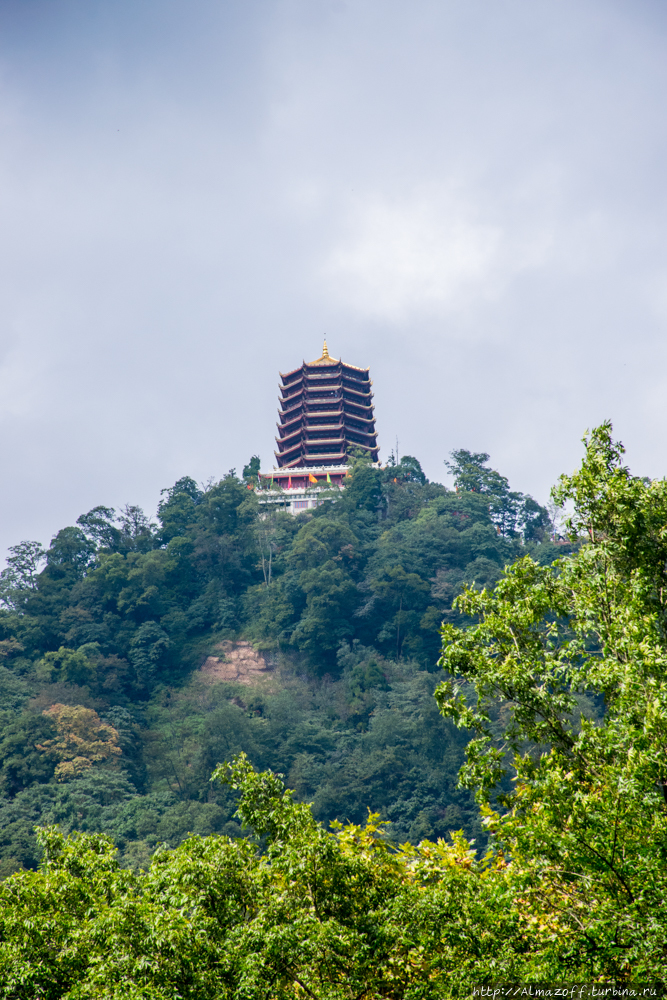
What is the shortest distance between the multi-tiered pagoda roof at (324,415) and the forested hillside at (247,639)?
6383 millimetres

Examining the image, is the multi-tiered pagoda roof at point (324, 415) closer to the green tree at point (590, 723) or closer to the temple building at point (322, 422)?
the temple building at point (322, 422)

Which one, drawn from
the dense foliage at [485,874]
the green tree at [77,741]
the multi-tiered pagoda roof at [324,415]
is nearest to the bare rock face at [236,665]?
the green tree at [77,741]

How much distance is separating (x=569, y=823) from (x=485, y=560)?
133ft

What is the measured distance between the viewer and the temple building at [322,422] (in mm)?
61406

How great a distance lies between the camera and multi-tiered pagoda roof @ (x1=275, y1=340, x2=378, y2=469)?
62906mm

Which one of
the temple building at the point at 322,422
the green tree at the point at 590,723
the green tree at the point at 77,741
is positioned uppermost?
the temple building at the point at 322,422

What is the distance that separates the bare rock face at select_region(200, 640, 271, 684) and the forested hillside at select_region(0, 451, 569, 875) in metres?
0.56

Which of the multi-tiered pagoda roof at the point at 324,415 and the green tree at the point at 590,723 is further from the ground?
the multi-tiered pagoda roof at the point at 324,415

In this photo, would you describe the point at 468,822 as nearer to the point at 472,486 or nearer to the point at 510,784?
the point at 510,784

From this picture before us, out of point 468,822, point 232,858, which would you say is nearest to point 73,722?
point 468,822

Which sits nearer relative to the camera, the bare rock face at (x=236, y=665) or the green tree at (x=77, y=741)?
the green tree at (x=77, y=741)

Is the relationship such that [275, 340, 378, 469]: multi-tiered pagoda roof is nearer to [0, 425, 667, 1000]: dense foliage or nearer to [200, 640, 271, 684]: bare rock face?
[200, 640, 271, 684]: bare rock face

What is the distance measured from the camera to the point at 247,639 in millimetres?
46594

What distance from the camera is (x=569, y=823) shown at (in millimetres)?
7059
